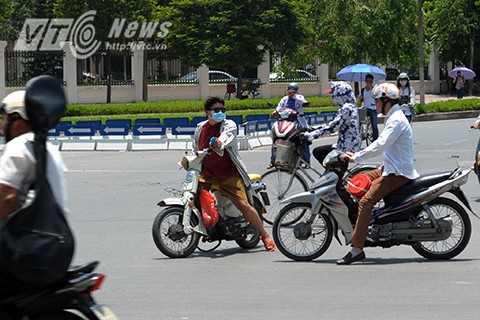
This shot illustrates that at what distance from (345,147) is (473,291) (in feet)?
15.7

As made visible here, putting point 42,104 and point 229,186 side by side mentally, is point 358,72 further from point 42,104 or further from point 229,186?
point 42,104

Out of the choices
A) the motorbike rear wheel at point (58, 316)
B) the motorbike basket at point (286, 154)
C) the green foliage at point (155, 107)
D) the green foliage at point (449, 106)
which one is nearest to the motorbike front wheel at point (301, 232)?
the motorbike basket at point (286, 154)

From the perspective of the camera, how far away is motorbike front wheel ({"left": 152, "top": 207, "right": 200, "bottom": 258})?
1145 cm

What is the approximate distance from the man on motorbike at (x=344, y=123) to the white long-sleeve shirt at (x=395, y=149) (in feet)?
9.10

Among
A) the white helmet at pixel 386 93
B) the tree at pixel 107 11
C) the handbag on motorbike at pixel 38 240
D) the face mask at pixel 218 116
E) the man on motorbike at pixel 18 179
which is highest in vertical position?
the tree at pixel 107 11

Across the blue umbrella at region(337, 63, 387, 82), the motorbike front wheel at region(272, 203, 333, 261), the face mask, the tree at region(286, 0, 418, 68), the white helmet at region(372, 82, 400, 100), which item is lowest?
the motorbike front wheel at region(272, 203, 333, 261)

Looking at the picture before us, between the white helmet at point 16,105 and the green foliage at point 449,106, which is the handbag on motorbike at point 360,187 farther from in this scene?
the green foliage at point 449,106

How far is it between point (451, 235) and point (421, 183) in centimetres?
66

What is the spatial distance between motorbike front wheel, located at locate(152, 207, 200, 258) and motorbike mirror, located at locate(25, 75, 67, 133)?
5.81 meters

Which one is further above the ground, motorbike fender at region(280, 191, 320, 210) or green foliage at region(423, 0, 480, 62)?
green foliage at region(423, 0, 480, 62)

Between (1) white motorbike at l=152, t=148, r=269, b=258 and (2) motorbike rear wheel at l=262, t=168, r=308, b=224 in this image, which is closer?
(1) white motorbike at l=152, t=148, r=269, b=258

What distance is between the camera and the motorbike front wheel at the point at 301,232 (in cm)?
1097

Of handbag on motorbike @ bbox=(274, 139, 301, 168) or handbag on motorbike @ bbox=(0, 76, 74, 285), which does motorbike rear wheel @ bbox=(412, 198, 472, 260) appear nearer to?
handbag on motorbike @ bbox=(274, 139, 301, 168)

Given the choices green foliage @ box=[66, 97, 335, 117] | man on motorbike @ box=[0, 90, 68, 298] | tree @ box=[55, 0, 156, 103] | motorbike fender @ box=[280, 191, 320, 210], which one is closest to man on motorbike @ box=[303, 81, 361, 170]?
motorbike fender @ box=[280, 191, 320, 210]
